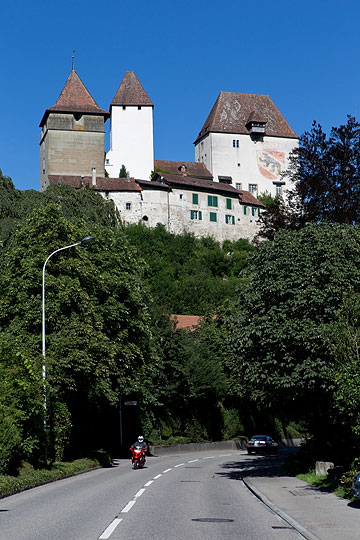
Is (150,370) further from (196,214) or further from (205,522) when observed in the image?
(196,214)

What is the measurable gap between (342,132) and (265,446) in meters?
18.9

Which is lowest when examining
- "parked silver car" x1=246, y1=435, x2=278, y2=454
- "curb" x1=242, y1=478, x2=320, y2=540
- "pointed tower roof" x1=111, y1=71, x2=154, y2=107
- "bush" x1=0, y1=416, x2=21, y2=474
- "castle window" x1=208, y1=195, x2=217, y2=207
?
"parked silver car" x1=246, y1=435, x2=278, y2=454

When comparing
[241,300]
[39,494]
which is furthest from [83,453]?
[39,494]

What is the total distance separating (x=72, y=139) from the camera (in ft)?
361

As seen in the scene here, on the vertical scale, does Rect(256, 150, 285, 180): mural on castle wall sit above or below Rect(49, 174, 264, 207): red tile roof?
above

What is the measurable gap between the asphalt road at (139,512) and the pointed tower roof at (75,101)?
93.7 m

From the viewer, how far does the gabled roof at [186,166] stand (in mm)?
120250

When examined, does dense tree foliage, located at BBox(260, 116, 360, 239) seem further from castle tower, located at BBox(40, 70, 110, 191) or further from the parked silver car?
castle tower, located at BBox(40, 70, 110, 191)

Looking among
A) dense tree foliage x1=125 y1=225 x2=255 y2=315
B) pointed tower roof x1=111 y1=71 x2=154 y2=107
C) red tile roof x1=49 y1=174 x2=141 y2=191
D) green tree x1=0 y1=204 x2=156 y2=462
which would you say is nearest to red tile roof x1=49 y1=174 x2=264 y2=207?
red tile roof x1=49 y1=174 x2=141 y2=191

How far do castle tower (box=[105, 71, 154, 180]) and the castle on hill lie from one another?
0.16 metres

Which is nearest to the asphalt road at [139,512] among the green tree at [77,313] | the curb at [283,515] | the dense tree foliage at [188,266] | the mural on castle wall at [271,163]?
the curb at [283,515]

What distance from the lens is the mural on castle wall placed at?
125 m

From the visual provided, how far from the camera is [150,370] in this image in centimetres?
3734

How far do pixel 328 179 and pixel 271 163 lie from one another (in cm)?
9055
